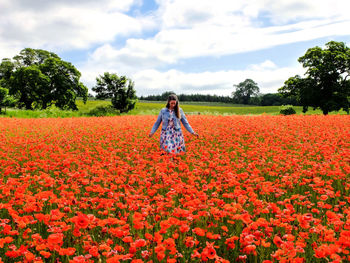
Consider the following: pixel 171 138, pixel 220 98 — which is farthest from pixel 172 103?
pixel 220 98

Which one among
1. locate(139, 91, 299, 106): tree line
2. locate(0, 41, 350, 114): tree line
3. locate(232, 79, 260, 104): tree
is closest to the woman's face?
locate(0, 41, 350, 114): tree line

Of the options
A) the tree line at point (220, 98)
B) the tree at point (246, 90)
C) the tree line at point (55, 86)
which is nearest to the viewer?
the tree line at point (55, 86)

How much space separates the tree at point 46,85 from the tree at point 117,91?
7309 millimetres

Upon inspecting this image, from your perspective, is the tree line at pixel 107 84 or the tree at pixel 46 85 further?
the tree at pixel 46 85

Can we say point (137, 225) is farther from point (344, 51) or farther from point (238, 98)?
point (238, 98)

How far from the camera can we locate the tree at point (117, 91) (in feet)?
124

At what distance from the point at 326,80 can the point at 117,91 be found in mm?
28119

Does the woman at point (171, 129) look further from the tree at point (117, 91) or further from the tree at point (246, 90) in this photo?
the tree at point (246, 90)

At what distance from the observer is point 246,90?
122m

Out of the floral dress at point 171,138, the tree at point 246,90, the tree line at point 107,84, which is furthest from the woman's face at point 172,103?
the tree at point 246,90

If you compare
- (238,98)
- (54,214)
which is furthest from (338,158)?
(238,98)

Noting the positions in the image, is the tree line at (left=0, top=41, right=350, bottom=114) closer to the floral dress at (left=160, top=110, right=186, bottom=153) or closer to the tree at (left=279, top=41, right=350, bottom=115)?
the tree at (left=279, top=41, right=350, bottom=115)

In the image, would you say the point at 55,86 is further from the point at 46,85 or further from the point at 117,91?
the point at 117,91

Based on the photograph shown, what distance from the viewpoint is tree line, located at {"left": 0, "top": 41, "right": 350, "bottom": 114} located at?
109 feet
